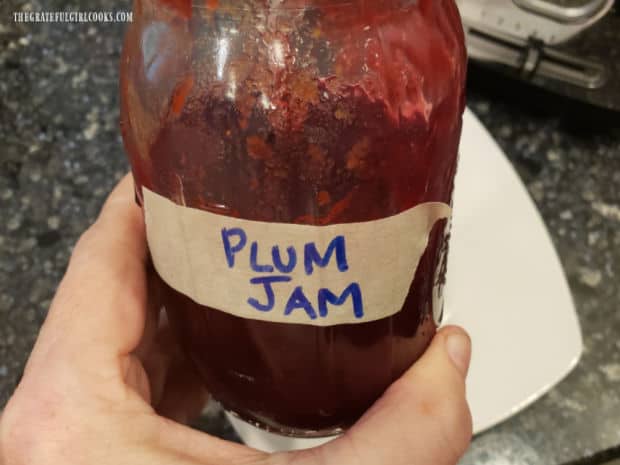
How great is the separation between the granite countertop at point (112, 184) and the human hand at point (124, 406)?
17cm

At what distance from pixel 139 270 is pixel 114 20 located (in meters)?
0.49

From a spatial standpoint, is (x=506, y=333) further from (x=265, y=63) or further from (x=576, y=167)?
(x=265, y=63)

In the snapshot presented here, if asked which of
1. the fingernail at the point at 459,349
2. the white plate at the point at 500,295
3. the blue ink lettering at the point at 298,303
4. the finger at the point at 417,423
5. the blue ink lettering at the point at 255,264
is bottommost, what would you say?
the white plate at the point at 500,295

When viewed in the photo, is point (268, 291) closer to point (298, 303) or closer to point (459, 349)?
point (298, 303)

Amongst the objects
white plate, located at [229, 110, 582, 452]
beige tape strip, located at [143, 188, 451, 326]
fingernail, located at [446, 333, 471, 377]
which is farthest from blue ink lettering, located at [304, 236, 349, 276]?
white plate, located at [229, 110, 582, 452]

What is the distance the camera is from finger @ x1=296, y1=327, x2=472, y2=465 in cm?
35

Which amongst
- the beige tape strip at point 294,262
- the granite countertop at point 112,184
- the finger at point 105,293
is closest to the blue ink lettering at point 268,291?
the beige tape strip at point 294,262

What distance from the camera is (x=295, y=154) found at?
305 mm

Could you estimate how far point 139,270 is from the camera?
455mm

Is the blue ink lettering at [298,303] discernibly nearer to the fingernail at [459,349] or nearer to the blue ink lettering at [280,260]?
the blue ink lettering at [280,260]

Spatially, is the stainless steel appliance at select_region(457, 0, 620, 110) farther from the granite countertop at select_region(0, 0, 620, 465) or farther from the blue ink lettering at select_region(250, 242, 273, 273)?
the blue ink lettering at select_region(250, 242, 273, 273)

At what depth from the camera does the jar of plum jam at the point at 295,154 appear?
30 centimetres

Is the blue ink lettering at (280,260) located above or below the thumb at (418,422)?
above

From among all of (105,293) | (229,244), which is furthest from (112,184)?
(229,244)
